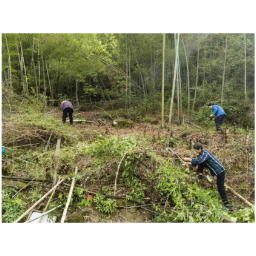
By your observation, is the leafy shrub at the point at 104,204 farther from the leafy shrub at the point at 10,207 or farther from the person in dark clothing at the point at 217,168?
the person in dark clothing at the point at 217,168

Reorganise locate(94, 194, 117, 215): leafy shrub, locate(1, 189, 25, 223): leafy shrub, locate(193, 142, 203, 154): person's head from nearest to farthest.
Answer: locate(1, 189, 25, 223): leafy shrub → locate(94, 194, 117, 215): leafy shrub → locate(193, 142, 203, 154): person's head


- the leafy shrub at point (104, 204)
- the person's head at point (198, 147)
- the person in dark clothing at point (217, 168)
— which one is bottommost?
the leafy shrub at point (104, 204)

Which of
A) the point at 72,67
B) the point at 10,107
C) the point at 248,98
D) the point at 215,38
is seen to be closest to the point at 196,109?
the point at 248,98

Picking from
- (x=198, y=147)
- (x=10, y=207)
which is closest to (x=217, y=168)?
(x=198, y=147)

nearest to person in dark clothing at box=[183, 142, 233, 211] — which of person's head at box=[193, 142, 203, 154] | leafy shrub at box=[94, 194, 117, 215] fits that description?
person's head at box=[193, 142, 203, 154]

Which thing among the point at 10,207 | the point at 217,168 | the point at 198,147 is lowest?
the point at 10,207

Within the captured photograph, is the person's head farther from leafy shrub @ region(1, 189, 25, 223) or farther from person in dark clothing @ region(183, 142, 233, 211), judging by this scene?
leafy shrub @ region(1, 189, 25, 223)

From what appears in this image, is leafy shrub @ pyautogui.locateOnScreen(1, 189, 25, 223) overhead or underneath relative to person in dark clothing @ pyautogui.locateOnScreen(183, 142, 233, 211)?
underneath

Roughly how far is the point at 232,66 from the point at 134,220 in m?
9.80

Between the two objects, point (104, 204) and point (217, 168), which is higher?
point (217, 168)

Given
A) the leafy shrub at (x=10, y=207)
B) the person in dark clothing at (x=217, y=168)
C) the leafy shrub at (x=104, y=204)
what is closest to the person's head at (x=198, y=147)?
the person in dark clothing at (x=217, y=168)

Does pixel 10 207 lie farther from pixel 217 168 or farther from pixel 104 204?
pixel 217 168

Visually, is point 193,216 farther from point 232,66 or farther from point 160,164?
point 232,66

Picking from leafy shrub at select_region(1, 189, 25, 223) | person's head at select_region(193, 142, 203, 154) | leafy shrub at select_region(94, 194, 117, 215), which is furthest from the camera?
person's head at select_region(193, 142, 203, 154)
